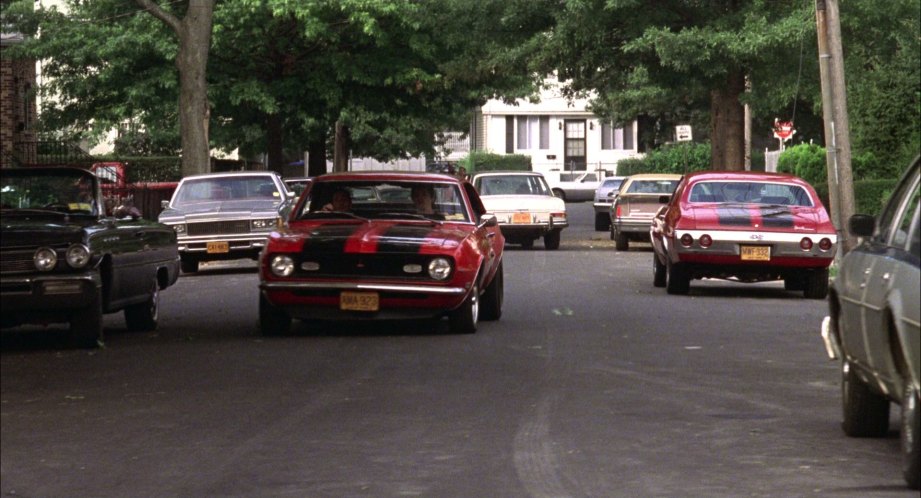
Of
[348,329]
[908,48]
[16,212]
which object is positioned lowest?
[348,329]

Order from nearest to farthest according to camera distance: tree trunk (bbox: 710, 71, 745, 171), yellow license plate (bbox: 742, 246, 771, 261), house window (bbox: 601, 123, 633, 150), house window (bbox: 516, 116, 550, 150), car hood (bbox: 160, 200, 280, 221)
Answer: yellow license plate (bbox: 742, 246, 771, 261)
car hood (bbox: 160, 200, 280, 221)
tree trunk (bbox: 710, 71, 745, 171)
house window (bbox: 601, 123, 633, 150)
house window (bbox: 516, 116, 550, 150)

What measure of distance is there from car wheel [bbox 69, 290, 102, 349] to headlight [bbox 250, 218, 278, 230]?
11559 mm

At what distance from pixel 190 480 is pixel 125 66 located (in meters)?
35.4

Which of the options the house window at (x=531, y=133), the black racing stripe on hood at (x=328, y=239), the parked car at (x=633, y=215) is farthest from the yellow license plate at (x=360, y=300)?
the house window at (x=531, y=133)

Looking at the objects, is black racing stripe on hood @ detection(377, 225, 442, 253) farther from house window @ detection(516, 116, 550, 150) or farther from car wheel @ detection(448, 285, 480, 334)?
house window @ detection(516, 116, 550, 150)

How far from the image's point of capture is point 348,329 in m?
16.0

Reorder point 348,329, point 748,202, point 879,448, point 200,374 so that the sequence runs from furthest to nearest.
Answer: point 748,202 < point 348,329 < point 200,374 < point 879,448

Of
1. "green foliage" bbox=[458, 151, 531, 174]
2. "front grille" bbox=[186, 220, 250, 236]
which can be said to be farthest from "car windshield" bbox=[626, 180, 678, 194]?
"green foliage" bbox=[458, 151, 531, 174]

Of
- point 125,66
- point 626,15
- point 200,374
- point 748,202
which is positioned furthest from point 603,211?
point 200,374

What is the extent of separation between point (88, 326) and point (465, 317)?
3.42 meters

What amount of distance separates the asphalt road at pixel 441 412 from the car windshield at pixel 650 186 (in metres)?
17.7

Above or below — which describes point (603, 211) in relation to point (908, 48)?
below

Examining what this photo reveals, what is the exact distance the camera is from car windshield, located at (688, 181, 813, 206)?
68.3 ft

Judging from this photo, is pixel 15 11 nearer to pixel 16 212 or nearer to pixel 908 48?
pixel 908 48
